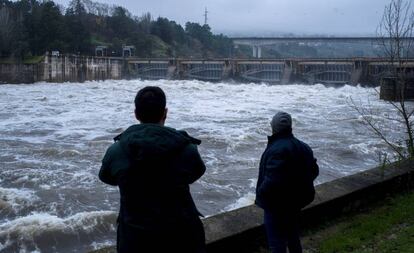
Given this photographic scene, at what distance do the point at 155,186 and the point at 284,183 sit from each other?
1.53 m

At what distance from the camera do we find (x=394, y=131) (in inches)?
772

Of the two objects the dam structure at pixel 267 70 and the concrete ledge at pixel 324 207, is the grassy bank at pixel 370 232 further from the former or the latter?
the dam structure at pixel 267 70

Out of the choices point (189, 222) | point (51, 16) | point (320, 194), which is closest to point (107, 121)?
point (320, 194)

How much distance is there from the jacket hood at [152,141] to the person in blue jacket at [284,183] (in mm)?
1374

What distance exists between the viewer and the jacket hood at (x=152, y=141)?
2.05 m

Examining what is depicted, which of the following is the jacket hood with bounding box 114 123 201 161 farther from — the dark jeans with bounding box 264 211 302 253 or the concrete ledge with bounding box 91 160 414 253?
the concrete ledge with bounding box 91 160 414 253

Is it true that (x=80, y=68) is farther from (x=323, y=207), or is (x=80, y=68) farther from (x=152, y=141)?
(x=152, y=141)

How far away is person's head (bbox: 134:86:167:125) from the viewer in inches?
86.8

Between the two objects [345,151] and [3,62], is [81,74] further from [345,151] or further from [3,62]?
[345,151]

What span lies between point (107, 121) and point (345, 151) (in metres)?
12.5

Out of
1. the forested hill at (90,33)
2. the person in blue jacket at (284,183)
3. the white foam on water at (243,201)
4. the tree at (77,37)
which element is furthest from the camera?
the tree at (77,37)

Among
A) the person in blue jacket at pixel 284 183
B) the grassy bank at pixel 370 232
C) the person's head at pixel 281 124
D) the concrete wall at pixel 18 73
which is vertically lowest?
the grassy bank at pixel 370 232

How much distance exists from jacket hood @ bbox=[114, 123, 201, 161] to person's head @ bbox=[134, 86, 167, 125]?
6 cm

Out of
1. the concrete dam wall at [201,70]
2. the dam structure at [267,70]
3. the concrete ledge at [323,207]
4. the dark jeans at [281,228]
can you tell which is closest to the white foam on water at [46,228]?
the concrete ledge at [323,207]
